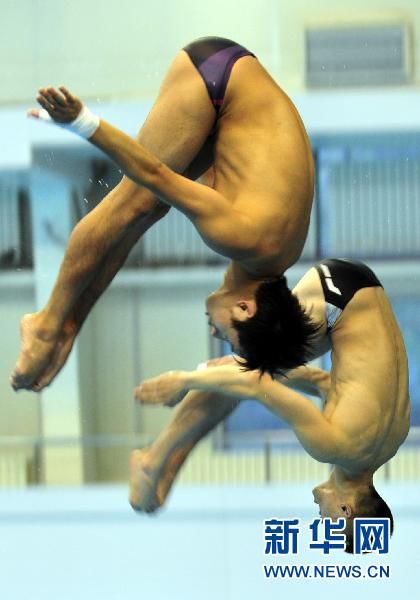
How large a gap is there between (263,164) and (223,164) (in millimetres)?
95

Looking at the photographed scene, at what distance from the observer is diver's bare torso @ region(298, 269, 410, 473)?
2.66 m

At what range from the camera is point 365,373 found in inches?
105

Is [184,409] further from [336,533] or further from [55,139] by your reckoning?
[55,139]

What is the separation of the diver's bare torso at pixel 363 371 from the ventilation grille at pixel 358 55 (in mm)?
1540

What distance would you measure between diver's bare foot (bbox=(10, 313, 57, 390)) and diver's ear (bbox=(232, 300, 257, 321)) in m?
0.41

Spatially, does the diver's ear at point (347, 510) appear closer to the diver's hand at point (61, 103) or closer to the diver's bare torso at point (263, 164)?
the diver's bare torso at point (263, 164)

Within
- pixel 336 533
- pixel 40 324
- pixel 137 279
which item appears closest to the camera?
pixel 40 324

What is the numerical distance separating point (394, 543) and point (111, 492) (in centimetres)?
115

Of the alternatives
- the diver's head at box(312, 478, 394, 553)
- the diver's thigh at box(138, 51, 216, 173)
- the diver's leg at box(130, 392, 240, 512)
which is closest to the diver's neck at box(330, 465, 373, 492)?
the diver's head at box(312, 478, 394, 553)

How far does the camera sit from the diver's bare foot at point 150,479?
9.34ft

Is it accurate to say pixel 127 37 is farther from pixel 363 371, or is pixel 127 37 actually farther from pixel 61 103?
pixel 61 103

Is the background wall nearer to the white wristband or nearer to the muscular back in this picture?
the muscular back

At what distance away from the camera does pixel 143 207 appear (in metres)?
2.37

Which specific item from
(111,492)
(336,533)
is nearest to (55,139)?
(111,492)
